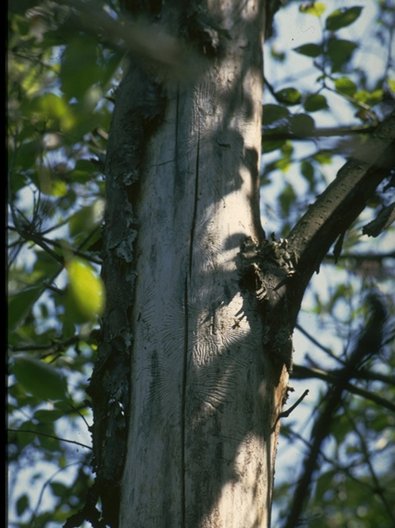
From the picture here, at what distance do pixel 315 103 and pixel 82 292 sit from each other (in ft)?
8.31

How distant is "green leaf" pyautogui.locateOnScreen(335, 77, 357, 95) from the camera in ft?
11.9

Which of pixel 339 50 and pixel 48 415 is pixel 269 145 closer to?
pixel 339 50

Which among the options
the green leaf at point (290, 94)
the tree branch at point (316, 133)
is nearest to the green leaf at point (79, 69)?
the tree branch at point (316, 133)

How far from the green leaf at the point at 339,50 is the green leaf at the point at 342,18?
8 centimetres

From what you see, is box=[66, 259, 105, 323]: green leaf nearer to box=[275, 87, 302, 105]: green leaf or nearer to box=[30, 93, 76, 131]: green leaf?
box=[30, 93, 76, 131]: green leaf

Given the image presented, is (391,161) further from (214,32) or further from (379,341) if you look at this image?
(379,341)

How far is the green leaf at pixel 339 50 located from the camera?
11.1 ft

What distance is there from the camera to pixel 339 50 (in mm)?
3398

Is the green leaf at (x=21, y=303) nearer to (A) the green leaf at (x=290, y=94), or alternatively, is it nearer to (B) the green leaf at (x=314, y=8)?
(A) the green leaf at (x=290, y=94)

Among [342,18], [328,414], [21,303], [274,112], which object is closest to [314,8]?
[342,18]

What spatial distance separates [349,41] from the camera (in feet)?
11.1

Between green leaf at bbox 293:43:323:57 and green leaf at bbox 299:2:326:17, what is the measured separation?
0.35 metres

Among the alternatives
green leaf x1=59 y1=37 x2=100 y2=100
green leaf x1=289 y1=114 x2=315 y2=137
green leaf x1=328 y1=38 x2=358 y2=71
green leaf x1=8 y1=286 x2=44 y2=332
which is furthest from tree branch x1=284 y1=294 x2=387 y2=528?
green leaf x1=328 y1=38 x2=358 y2=71

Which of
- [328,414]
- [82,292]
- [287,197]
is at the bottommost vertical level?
[328,414]
